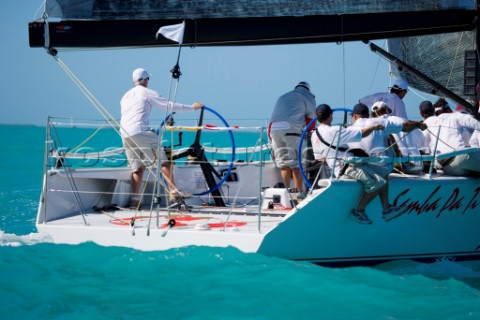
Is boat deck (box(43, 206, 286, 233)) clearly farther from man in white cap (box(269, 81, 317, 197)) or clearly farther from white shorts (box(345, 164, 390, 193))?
white shorts (box(345, 164, 390, 193))

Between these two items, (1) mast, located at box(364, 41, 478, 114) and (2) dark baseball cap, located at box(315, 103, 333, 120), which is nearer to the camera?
(2) dark baseball cap, located at box(315, 103, 333, 120)

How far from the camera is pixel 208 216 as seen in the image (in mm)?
8367

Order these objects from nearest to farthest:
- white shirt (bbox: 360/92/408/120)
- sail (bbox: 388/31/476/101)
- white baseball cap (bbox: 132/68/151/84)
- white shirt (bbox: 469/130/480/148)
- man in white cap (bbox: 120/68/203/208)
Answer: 1. white shirt (bbox: 469/130/480/148)
2. man in white cap (bbox: 120/68/203/208)
3. white baseball cap (bbox: 132/68/151/84)
4. white shirt (bbox: 360/92/408/120)
5. sail (bbox: 388/31/476/101)

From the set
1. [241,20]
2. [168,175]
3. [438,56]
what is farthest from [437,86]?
[168,175]

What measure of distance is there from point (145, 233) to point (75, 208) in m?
1.73

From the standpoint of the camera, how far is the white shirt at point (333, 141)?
7227 millimetres

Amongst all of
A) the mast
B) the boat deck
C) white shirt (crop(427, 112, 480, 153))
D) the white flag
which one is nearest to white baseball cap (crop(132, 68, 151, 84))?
the white flag

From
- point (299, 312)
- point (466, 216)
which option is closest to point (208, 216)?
point (299, 312)

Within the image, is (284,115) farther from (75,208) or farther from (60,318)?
(60,318)

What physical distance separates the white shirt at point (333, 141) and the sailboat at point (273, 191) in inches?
14.1

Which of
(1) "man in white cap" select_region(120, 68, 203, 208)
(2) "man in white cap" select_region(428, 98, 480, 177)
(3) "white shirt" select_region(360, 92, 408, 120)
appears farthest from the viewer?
(3) "white shirt" select_region(360, 92, 408, 120)

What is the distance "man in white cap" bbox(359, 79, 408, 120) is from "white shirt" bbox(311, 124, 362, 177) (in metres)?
1.78

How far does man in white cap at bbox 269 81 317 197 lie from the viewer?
877cm

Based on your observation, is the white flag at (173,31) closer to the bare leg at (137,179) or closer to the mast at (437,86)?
the bare leg at (137,179)
